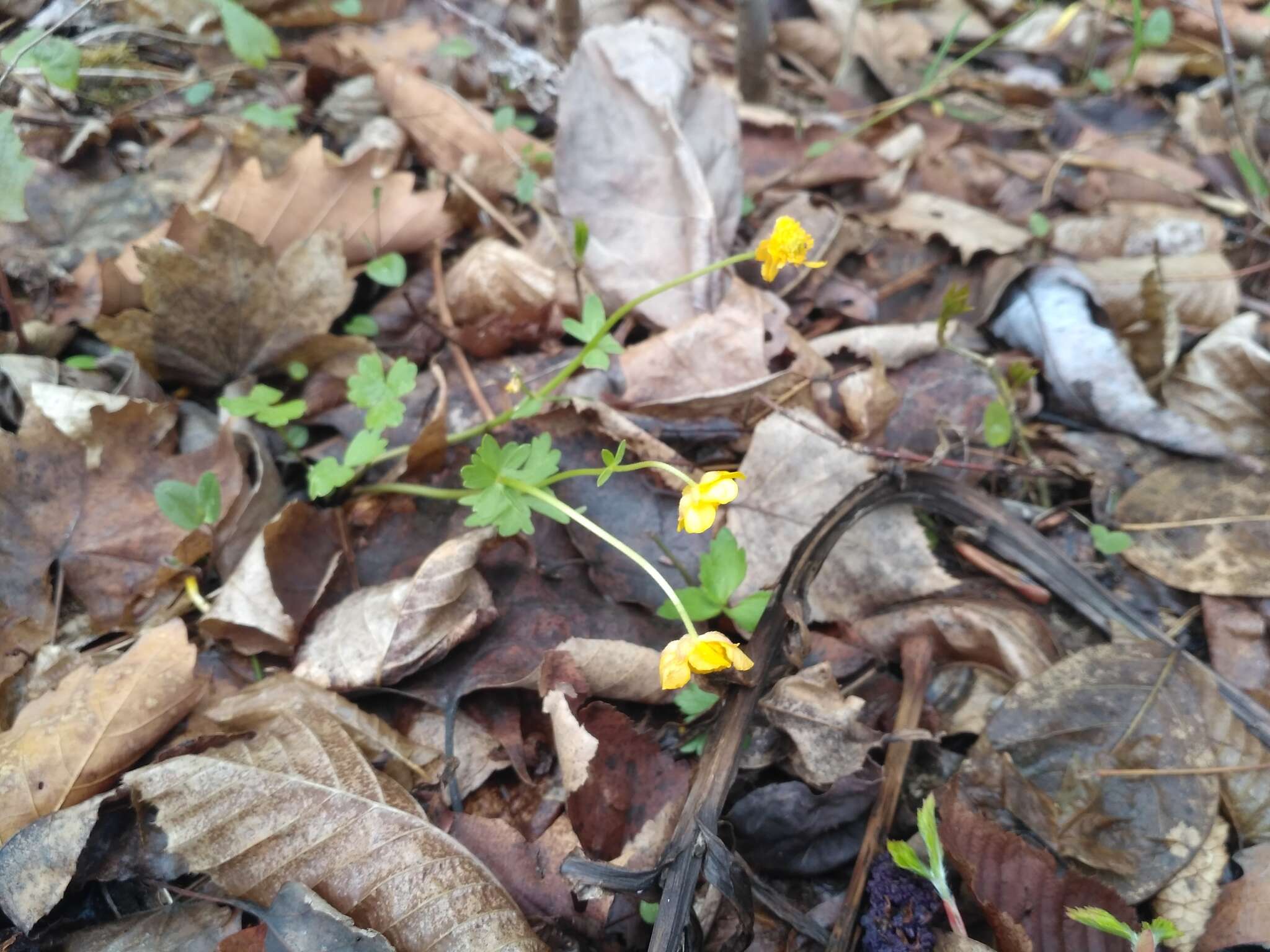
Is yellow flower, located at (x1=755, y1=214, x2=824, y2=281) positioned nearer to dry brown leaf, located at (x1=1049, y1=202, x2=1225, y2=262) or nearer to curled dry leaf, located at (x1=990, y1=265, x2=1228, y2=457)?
curled dry leaf, located at (x1=990, y1=265, x2=1228, y2=457)

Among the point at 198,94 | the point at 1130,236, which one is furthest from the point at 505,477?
the point at 1130,236

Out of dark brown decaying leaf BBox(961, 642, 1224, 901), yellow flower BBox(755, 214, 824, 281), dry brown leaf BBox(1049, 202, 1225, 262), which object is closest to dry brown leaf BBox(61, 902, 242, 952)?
dark brown decaying leaf BBox(961, 642, 1224, 901)

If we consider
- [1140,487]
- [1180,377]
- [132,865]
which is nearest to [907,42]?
[1180,377]

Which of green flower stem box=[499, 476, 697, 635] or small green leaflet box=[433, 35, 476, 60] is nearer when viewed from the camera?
green flower stem box=[499, 476, 697, 635]

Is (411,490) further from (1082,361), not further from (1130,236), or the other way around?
(1130,236)

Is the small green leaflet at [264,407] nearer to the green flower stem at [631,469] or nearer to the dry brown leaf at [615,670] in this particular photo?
the green flower stem at [631,469]

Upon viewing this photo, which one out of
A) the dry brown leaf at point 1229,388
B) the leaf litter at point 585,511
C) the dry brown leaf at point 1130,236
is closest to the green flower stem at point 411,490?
the leaf litter at point 585,511
